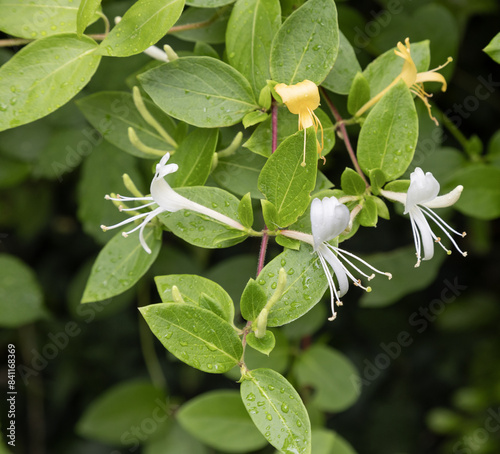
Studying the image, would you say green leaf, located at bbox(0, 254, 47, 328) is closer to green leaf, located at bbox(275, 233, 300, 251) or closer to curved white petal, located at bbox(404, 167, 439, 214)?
green leaf, located at bbox(275, 233, 300, 251)

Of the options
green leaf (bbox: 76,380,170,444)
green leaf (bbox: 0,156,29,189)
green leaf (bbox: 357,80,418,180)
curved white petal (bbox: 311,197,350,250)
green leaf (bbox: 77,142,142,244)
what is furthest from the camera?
green leaf (bbox: 76,380,170,444)

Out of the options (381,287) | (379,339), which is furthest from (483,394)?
(381,287)

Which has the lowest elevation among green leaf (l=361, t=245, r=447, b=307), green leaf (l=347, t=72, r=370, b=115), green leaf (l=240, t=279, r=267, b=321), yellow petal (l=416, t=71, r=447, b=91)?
green leaf (l=361, t=245, r=447, b=307)

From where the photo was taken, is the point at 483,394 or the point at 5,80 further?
the point at 483,394

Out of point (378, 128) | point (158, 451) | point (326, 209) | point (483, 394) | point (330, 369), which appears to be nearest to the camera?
point (326, 209)

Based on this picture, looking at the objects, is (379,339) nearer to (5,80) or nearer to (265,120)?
(265,120)

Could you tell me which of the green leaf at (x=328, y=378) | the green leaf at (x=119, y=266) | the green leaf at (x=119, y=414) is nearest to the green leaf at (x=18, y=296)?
the green leaf at (x=119, y=414)

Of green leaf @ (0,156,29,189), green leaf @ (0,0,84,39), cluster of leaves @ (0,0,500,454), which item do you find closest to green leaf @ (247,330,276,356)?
cluster of leaves @ (0,0,500,454)
